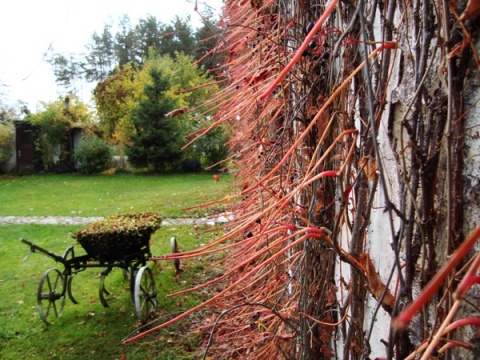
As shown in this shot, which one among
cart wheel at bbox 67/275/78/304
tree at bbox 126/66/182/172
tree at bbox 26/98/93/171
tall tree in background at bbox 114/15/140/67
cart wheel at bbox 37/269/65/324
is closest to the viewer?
cart wheel at bbox 37/269/65/324

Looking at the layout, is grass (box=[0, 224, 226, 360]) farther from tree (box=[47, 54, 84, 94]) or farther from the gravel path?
tree (box=[47, 54, 84, 94])

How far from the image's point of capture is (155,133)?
56.7 feet

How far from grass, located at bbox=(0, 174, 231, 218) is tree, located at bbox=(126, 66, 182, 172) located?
0.95m

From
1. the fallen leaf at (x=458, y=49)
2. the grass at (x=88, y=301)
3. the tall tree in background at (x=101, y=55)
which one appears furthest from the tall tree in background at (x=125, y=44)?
the fallen leaf at (x=458, y=49)

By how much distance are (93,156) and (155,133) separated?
292 cm

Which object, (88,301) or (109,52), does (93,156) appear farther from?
(109,52)

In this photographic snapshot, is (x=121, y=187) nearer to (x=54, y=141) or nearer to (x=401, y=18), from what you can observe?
(x=54, y=141)

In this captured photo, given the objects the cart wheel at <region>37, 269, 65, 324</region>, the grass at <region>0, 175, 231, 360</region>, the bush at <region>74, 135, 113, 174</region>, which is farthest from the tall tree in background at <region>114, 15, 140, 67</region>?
the cart wheel at <region>37, 269, 65, 324</region>

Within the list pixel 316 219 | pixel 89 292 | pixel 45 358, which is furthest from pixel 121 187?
pixel 316 219

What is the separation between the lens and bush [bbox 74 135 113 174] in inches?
686

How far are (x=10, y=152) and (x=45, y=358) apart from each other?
1709 centimetres

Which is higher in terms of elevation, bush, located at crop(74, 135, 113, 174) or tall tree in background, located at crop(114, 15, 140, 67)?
tall tree in background, located at crop(114, 15, 140, 67)

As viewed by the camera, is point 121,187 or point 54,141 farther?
point 54,141

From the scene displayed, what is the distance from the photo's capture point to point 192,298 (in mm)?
4770
